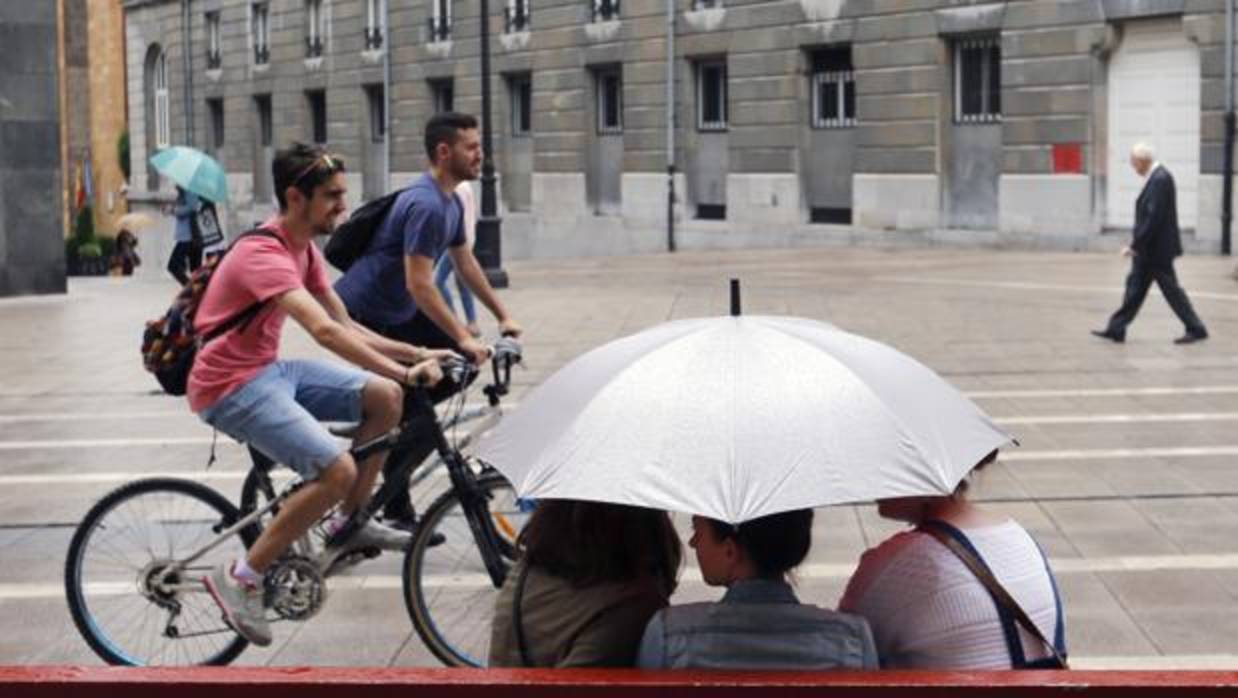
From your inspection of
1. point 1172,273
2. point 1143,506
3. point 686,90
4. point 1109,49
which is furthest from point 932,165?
point 1143,506

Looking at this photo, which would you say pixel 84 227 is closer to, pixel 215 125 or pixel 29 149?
pixel 215 125

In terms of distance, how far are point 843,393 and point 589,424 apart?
0.47m

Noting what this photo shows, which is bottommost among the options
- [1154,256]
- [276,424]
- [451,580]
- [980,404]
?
[980,404]

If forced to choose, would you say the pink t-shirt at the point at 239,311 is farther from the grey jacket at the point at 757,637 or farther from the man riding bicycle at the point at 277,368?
the grey jacket at the point at 757,637

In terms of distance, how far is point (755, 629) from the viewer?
3.21m

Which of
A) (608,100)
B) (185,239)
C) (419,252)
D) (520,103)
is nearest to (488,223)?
(185,239)

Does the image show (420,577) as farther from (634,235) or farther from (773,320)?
(634,235)

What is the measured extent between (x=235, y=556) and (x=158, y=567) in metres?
0.29

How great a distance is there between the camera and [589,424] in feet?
12.0

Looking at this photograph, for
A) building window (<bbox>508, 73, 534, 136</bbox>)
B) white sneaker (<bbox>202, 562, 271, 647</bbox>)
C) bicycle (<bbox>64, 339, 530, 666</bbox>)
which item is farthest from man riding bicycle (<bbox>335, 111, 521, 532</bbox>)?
building window (<bbox>508, 73, 534, 136</bbox>)

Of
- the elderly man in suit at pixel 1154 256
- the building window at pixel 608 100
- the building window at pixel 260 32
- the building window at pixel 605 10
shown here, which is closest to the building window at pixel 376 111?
the building window at pixel 260 32

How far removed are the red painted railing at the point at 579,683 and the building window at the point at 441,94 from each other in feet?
147

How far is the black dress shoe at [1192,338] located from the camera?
1664 cm

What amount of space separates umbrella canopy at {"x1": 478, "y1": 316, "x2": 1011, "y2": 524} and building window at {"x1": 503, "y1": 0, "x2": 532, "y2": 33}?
4104 centimetres
